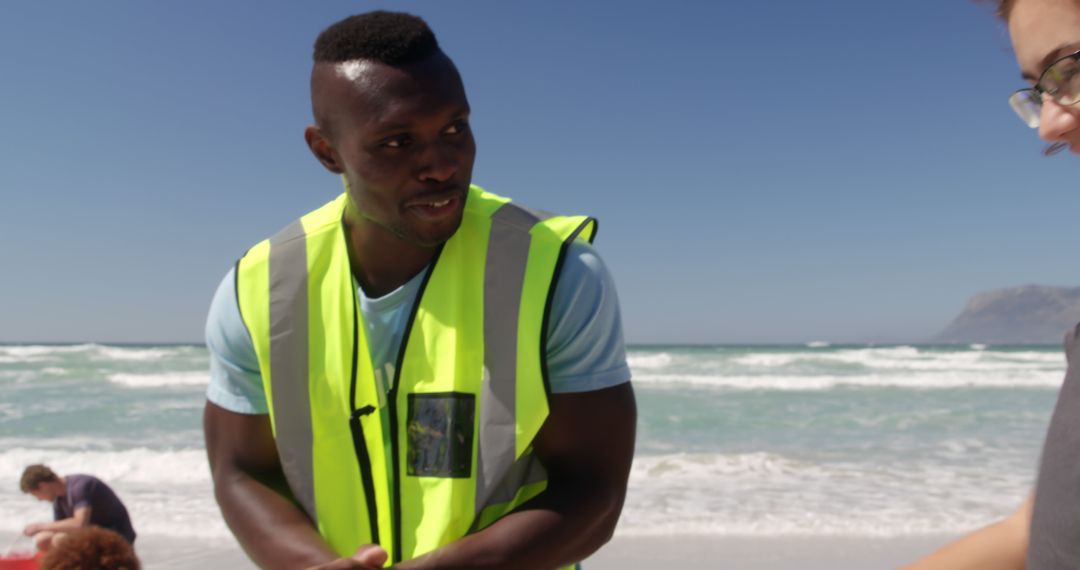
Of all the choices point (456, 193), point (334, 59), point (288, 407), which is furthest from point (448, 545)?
point (334, 59)

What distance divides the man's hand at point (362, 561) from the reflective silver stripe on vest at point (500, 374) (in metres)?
0.22

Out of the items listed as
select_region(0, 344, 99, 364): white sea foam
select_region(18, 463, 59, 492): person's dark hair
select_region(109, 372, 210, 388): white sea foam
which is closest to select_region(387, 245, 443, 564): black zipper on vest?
select_region(18, 463, 59, 492): person's dark hair

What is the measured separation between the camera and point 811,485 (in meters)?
8.12

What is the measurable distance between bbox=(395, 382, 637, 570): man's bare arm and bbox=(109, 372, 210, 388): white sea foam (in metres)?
21.1

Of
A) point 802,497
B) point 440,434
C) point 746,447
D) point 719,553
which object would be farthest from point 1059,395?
point 746,447

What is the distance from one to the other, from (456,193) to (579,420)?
0.46m

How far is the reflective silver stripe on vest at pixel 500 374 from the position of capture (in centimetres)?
154

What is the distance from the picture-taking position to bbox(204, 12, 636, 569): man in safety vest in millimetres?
1530

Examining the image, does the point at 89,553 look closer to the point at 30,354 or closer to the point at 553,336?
the point at 553,336

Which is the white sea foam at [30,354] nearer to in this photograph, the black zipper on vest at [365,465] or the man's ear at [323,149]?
the man's ear at [323,149]

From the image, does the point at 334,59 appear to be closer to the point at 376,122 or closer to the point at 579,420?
the point at 376,122

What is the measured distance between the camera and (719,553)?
584 cm

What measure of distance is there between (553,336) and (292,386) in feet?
1.65

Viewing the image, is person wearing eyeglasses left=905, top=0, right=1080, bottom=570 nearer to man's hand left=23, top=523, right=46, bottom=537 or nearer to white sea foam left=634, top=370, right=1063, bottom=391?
man's hand left=23, top=523, right=46, bottom=537
